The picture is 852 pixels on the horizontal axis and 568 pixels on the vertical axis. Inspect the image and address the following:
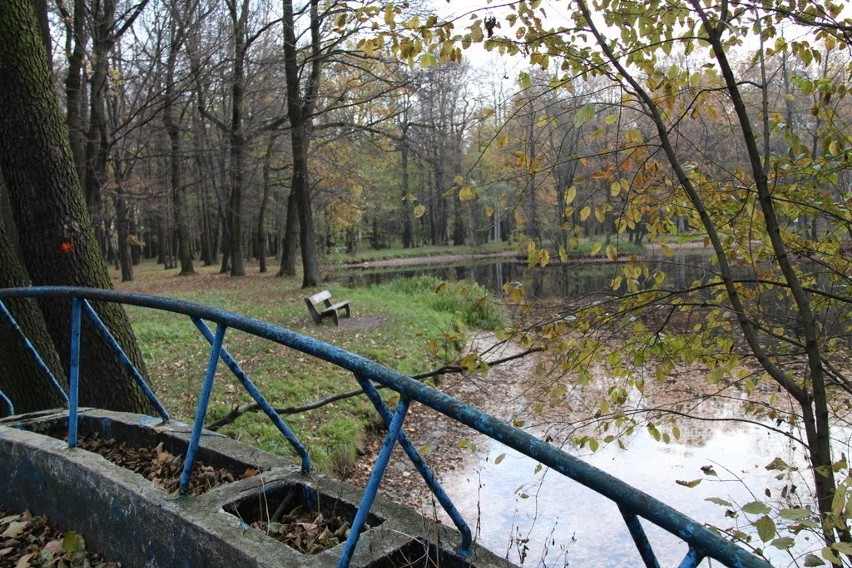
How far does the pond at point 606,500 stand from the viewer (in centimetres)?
569

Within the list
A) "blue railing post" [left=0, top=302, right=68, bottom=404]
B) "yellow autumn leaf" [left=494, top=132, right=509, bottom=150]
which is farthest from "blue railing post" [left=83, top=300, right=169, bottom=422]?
"yellow autumn leaf" [left=494, top=132, right=509, bottom=150]

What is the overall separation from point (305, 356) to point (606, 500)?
19.3ft

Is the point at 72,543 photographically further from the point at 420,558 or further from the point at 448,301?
the point at 448,301

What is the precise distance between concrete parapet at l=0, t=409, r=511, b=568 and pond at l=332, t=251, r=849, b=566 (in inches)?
85.2

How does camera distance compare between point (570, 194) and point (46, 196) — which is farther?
point (46, 196)

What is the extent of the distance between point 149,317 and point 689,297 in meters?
12.7

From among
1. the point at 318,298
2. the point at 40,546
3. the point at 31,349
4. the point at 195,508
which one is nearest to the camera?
the point at 195,508

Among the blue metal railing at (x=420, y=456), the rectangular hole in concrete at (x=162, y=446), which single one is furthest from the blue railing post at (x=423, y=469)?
the rectangular hole in concrete at (x=162, y=446)

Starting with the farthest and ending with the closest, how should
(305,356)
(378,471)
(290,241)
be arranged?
(290,241) → (305,356) → (378,471)

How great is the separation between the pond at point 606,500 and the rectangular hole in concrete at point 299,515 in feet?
7.08

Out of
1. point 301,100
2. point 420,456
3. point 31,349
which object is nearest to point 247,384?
point 420,456

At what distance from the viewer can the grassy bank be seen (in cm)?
712

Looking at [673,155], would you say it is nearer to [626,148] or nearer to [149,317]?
[626,148]

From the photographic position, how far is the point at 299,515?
9.29ft
